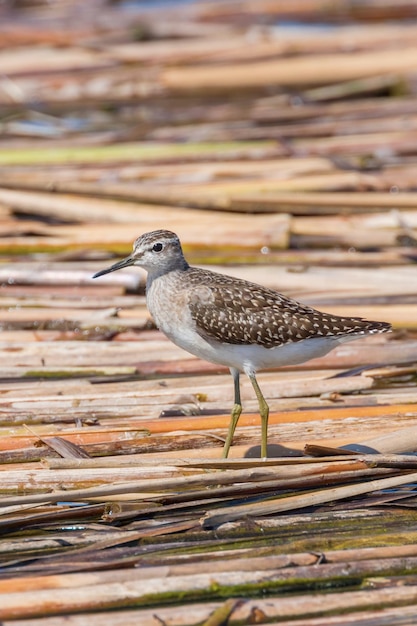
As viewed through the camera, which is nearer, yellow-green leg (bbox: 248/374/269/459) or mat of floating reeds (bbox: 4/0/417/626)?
mat of floating reeds (bbox: 4/0/417/626)

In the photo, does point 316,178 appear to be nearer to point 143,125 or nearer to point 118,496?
point 143,125

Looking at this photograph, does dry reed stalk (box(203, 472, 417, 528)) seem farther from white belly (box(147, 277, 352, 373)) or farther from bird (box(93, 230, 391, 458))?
white belly (box(147, 277, 352, 373))

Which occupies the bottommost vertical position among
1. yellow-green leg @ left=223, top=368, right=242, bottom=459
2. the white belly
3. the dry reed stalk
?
the dry reed stalk

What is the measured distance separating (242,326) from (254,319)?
0.11 meters

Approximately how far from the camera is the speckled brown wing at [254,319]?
7.50 metres

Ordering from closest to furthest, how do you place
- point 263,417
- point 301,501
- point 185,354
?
point 301,501
point 263,417
point 185,354

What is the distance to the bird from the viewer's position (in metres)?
7.51

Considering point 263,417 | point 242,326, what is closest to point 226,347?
point 242,326

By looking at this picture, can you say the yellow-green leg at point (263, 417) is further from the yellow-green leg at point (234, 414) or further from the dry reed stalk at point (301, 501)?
the dry reed stalk at point (301, 501)

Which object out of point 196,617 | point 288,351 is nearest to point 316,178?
point 288,351

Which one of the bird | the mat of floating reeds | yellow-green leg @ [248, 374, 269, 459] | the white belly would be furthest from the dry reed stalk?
the white belly

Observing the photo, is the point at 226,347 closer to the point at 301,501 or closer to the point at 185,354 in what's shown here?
the point at 185,354

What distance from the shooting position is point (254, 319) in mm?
7578

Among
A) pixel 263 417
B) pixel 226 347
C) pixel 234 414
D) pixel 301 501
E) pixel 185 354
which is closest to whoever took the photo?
pixel 301 501
